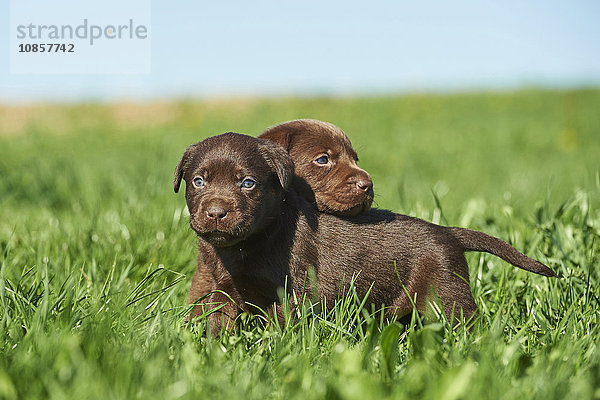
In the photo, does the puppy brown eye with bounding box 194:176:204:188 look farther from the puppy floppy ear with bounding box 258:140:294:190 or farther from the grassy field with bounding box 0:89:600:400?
the grassy field with bounding box 0:89:600:400

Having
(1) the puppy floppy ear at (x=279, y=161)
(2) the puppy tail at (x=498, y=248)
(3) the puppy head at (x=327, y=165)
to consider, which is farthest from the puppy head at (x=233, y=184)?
(2) the puppy tail at (x=498, y=248)

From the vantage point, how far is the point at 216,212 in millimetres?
2406

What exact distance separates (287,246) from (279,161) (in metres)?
0.40

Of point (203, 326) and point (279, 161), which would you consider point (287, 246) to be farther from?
point (203, 326)

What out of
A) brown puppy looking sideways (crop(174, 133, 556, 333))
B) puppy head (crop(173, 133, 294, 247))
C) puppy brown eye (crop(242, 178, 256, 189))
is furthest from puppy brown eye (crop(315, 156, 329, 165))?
puppy brown eye (crop(242, 178, 256, 189))

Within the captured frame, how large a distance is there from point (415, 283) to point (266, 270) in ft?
2.49

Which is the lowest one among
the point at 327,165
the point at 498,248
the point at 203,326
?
the point at 203,326

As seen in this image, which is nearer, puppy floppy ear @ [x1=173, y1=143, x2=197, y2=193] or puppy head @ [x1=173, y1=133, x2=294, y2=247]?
puppy head @ [x1=173, y1=133, x2=294, y2=247]

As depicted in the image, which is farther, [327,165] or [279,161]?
[327,165]

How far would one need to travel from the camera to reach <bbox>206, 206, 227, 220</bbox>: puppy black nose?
2.41 metres

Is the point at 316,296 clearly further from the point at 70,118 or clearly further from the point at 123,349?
the point at 70,118

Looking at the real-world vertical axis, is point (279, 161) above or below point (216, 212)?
above

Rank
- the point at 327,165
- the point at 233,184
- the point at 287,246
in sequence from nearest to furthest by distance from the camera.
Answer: the point at 233,184 < the point at 287,246 < the point at 327,165

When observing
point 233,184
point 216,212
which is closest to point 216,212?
point 216,212
